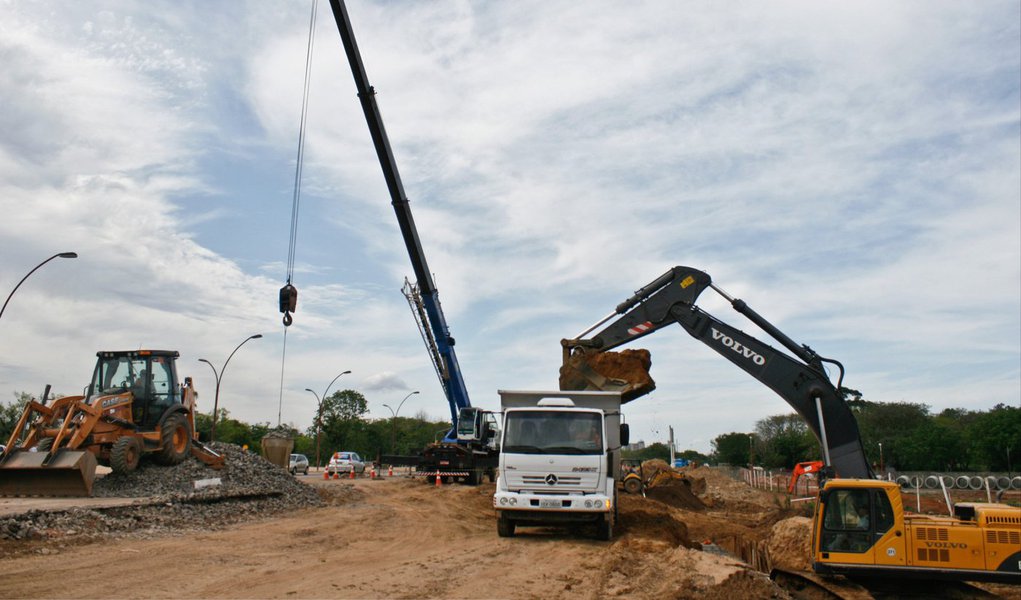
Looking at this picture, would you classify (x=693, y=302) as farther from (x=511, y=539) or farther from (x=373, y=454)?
(x=373, y=454)

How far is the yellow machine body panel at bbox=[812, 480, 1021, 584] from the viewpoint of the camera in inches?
413

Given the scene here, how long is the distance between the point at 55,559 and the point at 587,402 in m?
8.92

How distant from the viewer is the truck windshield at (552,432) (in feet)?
46.4

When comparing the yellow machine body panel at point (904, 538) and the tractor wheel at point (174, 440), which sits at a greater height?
the tractor wheel at point (174, 440)

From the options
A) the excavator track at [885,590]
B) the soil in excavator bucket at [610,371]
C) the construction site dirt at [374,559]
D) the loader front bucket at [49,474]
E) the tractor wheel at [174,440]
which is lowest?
the excavator track at [885,590]

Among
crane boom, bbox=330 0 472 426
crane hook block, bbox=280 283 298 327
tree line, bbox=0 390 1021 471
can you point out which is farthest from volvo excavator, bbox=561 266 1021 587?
tree line, bbox=0 390 1021 471

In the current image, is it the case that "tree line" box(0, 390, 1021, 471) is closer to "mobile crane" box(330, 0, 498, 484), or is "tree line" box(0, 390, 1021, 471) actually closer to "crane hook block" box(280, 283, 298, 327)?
"mobile crane" box(330, 0, 498, 484)

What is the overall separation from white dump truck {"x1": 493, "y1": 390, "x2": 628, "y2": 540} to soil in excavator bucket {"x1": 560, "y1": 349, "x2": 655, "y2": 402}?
10.3ft

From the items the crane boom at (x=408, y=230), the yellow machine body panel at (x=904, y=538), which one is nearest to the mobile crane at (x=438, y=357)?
the crane boom at (x=408, y=230)

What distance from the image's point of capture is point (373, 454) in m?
93.7

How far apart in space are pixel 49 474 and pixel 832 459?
50.9ft

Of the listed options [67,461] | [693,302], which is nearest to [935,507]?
[693,302]

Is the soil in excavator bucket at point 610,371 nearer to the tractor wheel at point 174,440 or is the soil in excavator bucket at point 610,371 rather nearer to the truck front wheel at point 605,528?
the truck front wheel at point 605,528

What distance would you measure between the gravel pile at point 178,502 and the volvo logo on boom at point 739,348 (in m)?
10.4
